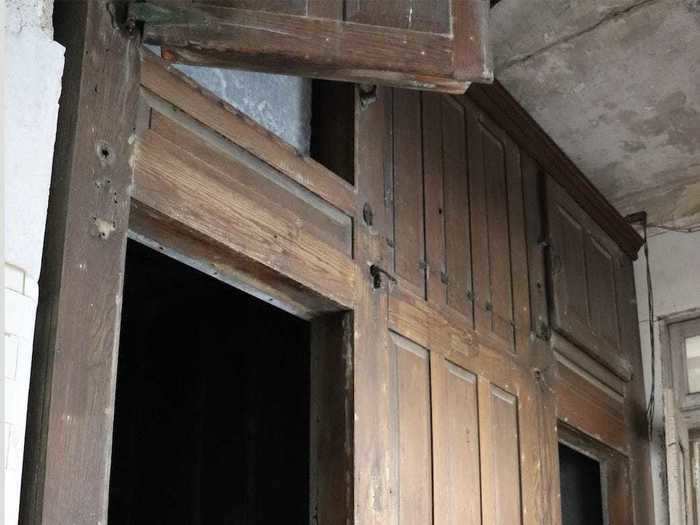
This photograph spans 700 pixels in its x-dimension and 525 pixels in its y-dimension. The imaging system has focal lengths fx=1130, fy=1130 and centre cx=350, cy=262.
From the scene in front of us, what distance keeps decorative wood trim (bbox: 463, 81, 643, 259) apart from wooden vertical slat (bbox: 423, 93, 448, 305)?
0.31m

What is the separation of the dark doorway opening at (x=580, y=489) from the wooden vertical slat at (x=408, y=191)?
155 cm

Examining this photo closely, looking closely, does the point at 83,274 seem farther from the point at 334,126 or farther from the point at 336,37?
the point at 334,126

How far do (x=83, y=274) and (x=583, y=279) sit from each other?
2868 mm

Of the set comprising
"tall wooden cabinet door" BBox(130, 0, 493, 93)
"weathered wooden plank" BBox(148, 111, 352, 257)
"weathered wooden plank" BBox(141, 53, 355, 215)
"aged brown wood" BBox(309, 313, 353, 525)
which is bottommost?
"aged brown wood" BBox(309, 313, 353, 525)

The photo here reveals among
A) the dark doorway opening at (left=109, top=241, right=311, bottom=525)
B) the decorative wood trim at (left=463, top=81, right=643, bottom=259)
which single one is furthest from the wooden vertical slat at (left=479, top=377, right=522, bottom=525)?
the decorative wood trim at (left=463, top=81, right=643, bottom=259)

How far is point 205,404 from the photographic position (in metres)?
3.93

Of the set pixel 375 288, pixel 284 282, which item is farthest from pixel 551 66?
pixel 284 282

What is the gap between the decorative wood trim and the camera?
163 inches

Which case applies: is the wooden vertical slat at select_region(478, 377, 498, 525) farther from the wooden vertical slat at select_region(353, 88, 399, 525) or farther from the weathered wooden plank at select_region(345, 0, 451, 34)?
the weathered wooden plank at select_region(345, 0, 451, 34)

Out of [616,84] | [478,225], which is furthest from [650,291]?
[478,225]

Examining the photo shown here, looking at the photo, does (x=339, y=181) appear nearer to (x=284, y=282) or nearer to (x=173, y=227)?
(x=284, y=282)

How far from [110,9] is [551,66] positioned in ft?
7.05

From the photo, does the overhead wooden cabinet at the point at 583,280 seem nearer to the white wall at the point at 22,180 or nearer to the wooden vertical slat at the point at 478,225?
the wooden vertical slat at the point at 478,225

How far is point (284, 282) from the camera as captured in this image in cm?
287
